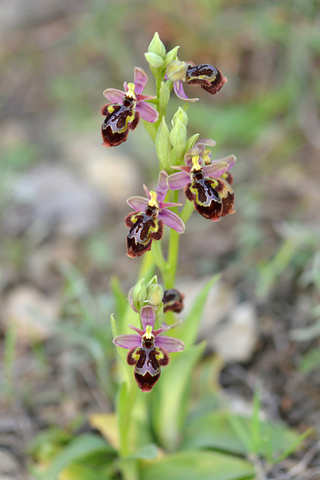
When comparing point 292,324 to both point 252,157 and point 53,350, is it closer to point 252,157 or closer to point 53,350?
point 53,350

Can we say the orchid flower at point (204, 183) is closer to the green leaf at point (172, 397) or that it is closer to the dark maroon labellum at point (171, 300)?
the dark maroon labellum at point (171, 300)

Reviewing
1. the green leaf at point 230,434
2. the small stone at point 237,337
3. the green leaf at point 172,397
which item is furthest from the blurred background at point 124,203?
the green leaf at point 172,397

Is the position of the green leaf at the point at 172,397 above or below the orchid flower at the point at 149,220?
below

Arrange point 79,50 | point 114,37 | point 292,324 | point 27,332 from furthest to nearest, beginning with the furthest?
point 79,50
point 114,37
point 27,332
point 292,324

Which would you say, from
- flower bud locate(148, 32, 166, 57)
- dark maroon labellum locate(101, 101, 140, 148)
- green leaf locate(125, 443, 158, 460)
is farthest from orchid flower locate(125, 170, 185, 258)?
green leaf locate(125, 443, 158, 460)

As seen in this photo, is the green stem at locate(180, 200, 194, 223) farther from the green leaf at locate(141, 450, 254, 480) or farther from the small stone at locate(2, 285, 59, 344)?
the small stone at locate(2, 285, 59, 344)

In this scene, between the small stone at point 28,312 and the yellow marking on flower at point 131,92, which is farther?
the small stone at point 28,312

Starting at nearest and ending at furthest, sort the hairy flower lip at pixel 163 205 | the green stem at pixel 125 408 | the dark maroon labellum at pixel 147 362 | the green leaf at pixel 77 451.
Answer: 1. the dark maroon labellum at pixel 147 362
2. the hairy flower lip at pixel 163 205
3. the green stem at pixel 125 408
4. the green leaf at pixel 77 451

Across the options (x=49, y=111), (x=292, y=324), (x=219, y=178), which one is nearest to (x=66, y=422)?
(x=292, y=324)
